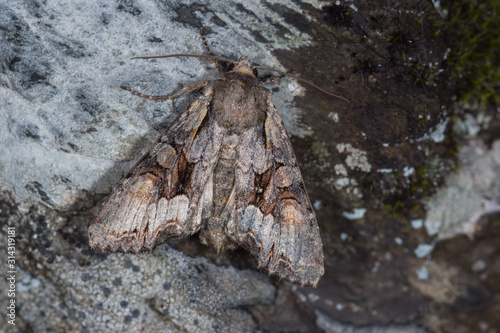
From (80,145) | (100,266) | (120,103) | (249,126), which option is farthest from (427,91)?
(100,266)

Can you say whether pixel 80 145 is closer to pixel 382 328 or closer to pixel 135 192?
pixel 135 192

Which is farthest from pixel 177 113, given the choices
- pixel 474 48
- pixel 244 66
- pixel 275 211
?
pixel 474 48

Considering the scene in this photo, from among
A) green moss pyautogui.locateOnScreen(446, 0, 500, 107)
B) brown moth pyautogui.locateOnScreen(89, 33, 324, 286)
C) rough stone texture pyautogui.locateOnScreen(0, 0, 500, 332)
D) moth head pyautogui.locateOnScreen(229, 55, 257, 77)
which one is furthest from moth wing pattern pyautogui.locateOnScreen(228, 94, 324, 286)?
green moss pyautogui.locateOnScreen(446, 0, 500, 107)

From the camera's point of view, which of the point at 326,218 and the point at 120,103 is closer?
the point at 120,103

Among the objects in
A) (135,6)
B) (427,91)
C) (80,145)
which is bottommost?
(80,145)

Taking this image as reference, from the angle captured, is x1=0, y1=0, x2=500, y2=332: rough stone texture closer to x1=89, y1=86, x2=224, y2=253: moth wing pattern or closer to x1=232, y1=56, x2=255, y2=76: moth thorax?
x1=232, y1=56, x2=255, y2=76: moth thorax

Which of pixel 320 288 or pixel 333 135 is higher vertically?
pixel 333 135

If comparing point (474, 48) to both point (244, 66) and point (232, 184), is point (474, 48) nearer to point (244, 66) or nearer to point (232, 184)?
point (244, 66)
